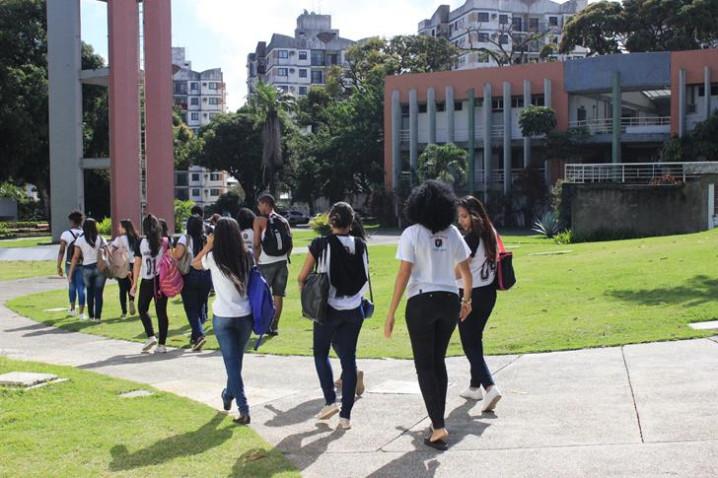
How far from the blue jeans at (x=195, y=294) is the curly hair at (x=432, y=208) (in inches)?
198

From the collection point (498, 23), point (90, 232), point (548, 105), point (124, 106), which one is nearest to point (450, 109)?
point (548, 105)

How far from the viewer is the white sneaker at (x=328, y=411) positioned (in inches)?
273

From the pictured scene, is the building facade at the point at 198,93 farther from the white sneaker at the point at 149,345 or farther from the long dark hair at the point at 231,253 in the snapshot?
the long dark hair at the point at 231,253

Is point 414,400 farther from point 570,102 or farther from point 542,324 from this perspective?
point 570,102

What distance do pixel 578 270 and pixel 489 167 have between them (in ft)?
111

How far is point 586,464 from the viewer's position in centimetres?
556

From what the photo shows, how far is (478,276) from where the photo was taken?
24.0 ft

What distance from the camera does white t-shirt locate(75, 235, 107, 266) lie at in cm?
1395

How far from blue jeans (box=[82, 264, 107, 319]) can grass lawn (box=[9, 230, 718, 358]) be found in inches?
13.6

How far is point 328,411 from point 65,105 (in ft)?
109

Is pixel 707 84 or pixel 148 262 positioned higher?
pixel 707 84

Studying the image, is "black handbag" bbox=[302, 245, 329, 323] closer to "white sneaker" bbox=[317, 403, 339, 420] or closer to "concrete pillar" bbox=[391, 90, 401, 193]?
"white sneaker" bbox=[317, 403, 339, 420]

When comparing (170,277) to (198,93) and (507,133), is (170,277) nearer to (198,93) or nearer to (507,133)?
(507,133)

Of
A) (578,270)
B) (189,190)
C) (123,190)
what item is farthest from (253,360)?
(189,190)
